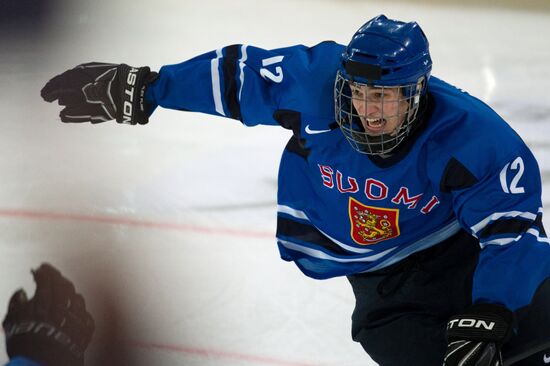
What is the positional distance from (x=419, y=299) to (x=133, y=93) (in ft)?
2.88

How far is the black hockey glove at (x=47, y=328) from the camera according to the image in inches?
70.2

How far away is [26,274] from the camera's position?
296 cm

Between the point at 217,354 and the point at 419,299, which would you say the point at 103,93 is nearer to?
the point at 217,354

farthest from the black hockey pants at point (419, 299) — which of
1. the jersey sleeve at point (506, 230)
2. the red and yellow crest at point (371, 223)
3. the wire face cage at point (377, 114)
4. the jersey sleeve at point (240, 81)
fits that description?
the jersey sleeve at point (240, 81)

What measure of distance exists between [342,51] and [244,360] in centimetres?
96

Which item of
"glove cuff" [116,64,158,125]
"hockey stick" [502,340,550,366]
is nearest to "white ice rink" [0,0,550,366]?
"glove cuff" [116,64,158,125]

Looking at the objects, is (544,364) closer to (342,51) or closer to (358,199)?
(358,199)

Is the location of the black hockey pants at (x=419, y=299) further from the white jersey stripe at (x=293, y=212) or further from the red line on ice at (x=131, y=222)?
the red line on ice at (x=131, y=222)

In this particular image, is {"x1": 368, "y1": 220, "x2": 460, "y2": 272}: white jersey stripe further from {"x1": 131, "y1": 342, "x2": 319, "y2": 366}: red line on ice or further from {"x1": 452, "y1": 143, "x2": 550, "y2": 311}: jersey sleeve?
{"x1": 131, "y1": 342, "x2": 319, "y2": 366}: red line on ice

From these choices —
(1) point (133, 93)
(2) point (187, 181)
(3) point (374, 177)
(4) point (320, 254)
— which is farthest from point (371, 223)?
(2) point (187, 181)

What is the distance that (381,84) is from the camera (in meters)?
2.09

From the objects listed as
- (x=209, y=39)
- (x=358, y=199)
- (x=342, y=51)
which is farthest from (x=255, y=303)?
(x=209, y=39)

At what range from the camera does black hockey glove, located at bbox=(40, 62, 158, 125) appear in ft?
7.94

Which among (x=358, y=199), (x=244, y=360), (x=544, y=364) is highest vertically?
(x=358, y=199)
